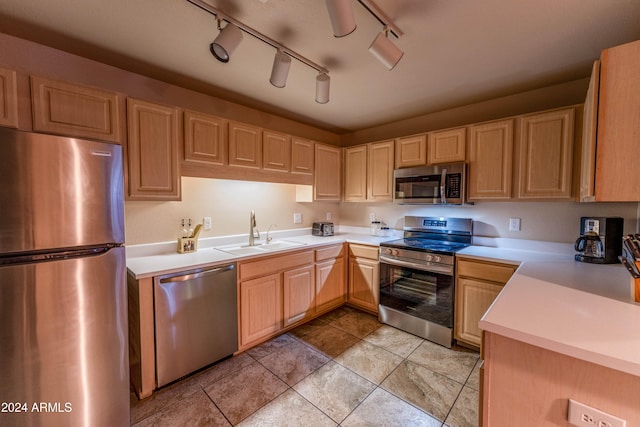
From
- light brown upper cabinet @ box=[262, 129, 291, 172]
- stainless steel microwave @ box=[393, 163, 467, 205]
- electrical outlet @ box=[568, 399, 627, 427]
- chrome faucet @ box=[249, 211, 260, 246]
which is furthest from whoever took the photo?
chrome faucet @ box=[249, 211, 260, 246]

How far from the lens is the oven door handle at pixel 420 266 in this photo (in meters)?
2.37

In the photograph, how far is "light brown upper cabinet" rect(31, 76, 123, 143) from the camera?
153 cm

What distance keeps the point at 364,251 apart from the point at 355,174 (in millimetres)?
1047

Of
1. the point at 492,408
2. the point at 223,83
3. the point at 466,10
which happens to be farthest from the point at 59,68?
the point at 492,408

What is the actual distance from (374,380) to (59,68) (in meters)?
3.18

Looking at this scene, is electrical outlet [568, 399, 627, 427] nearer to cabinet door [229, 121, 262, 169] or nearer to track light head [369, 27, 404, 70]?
track light head [369, 27, 404, 70]

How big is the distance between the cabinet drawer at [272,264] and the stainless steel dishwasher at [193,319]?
0.40 ft

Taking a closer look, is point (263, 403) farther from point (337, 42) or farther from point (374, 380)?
point (337, 42)

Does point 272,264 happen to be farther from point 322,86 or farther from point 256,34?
point 256,34

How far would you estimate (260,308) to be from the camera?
7.80ft

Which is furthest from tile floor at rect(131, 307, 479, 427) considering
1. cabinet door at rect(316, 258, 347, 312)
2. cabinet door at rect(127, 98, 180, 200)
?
cabinet door at rect(127, 98, 180, 200)

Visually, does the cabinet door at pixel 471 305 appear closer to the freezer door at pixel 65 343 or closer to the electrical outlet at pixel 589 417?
the electrical outlet at pixel 589 417

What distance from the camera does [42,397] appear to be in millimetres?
1250

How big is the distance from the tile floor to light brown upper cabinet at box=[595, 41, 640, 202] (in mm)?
1492
